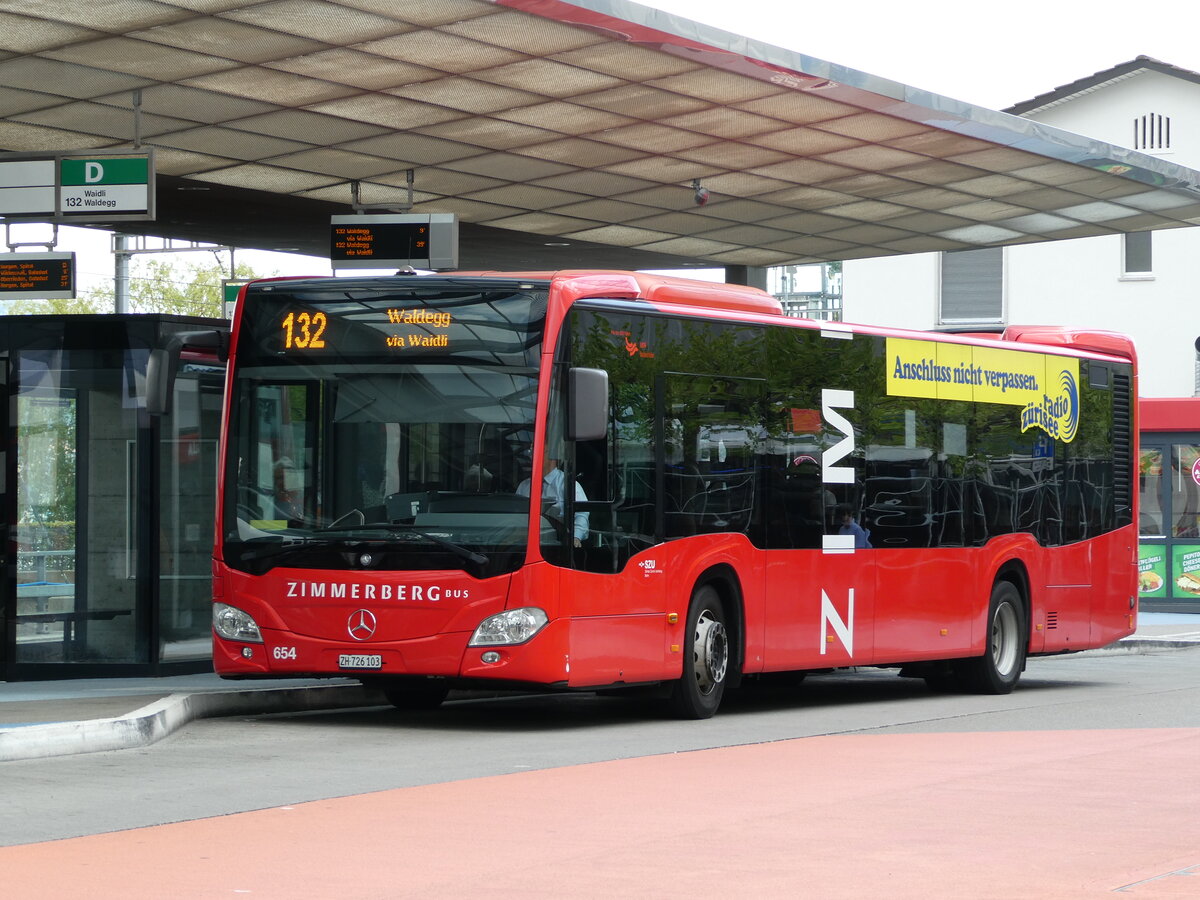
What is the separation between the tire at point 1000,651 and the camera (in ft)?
58.5

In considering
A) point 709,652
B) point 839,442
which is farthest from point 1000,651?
point 709,652

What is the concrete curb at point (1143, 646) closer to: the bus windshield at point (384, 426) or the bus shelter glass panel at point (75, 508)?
the bus shelter glass panel at point (75, 508)

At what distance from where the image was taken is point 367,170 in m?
20.8

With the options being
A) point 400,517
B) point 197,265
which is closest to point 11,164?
point 400,517

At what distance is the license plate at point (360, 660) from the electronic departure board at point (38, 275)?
291 inches

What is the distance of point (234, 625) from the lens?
13.5 metres

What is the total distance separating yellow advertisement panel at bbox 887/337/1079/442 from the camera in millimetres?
16938

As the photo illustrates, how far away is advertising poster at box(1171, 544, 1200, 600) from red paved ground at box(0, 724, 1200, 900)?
69.7 feet

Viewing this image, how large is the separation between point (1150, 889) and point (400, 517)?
6717mm

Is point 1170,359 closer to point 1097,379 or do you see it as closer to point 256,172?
point 1097,379

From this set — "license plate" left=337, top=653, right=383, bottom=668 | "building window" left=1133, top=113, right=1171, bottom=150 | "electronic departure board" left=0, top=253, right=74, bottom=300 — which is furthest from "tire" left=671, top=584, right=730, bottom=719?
"building window" left=1133, top=113, right=1171, bottom=150

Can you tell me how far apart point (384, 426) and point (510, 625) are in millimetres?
1584

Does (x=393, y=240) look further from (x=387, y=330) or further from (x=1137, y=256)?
(x=1137, y=256)

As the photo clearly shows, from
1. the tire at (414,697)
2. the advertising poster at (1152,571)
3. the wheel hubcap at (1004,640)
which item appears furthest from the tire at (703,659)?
the advertising poster at (1152,571)
